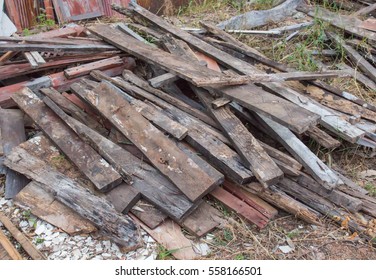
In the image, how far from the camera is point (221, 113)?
375 centimetres

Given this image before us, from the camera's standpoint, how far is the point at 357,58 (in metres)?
5.00

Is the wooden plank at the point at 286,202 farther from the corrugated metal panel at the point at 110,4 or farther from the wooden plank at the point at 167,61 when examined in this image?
the corrugated metal panel at the point at 110,4

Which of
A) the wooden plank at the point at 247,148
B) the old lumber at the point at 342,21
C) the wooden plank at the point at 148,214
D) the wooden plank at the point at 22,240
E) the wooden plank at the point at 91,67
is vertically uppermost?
the wooden plank at the point at 91,67

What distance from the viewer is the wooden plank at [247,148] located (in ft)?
10.6

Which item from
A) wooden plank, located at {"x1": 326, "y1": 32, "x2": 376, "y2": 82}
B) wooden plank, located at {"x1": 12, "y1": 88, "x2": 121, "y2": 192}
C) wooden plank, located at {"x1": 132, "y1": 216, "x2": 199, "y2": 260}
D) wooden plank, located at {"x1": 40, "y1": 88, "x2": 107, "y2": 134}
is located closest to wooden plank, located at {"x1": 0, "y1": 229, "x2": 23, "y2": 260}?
wooden plank, located at {"x1": 12, "y1": 88, "x2": 121, "y2": 192}

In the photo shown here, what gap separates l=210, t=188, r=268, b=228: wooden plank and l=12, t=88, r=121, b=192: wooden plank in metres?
0.80

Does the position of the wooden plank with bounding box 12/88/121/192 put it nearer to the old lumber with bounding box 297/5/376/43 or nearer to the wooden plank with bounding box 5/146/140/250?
the wooden plank with bounding box 5/146/140/250

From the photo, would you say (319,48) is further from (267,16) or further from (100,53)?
(100,53)

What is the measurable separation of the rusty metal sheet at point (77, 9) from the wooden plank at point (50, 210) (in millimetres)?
3062

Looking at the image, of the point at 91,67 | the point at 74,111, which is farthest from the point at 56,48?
the point at 74,111

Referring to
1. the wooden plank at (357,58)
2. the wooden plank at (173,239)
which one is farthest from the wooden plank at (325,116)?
the wooden plank at (173,239)

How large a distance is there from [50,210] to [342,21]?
428cm

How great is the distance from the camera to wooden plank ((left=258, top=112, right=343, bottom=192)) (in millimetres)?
3317

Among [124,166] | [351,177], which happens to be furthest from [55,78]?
[351,177]
